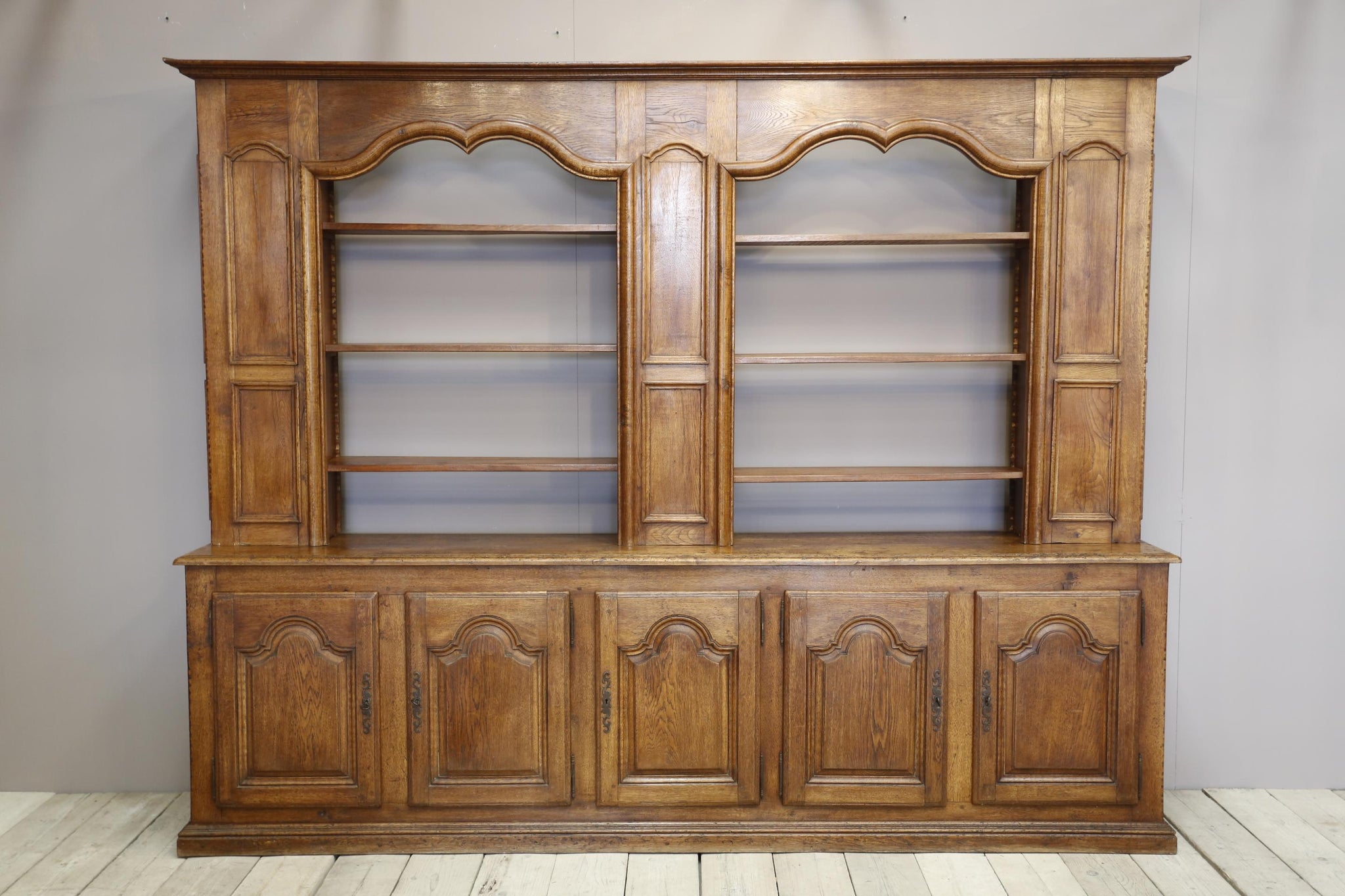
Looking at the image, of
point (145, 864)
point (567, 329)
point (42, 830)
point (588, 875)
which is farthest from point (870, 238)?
point (42, 830)

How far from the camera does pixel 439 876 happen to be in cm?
273

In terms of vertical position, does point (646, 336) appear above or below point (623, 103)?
below

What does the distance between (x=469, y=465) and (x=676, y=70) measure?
1446 millimetres

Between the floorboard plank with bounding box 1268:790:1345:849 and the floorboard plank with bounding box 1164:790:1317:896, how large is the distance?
10.0 inches

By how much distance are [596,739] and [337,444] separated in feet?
4.66

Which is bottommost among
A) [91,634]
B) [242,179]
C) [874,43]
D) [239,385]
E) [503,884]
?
[503,884]

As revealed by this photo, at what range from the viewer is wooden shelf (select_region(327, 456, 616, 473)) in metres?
2.99

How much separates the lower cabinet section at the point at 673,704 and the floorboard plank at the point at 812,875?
0.05m

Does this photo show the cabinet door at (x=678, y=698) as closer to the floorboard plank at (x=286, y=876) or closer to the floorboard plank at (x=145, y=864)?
the floorboard plank at (x=286, y=876)

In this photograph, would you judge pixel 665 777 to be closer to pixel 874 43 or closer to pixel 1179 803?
pixel 1179 803

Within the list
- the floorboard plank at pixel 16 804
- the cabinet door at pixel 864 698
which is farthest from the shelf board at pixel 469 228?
the floorboard plank at pixel 16 804

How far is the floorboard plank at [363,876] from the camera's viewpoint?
8.69 ft

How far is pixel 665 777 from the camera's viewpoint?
9.39 ft

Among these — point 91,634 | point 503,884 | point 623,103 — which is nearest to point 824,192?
point 623,103
